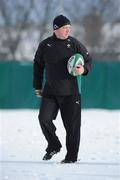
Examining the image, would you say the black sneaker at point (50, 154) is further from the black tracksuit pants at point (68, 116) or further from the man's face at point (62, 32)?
the man's face at point (62, 32)

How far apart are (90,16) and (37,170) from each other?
20.3m

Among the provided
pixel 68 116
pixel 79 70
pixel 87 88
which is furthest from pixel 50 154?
pixel 87 88

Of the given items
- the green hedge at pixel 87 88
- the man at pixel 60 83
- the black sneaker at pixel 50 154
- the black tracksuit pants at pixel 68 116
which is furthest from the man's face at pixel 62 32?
the green hedge at pixel 87 88

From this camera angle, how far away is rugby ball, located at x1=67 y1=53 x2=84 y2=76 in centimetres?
859

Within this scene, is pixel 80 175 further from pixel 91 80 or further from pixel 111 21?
pixel 111 21

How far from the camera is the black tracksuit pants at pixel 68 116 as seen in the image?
8867 millimetres

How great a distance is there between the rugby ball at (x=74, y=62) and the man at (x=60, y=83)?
0.05 metres

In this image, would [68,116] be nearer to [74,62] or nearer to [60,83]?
[60,83]

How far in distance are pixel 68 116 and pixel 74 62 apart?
671 millimetres

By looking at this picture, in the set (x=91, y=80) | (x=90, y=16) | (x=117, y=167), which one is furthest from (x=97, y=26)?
(x=117, y=167)

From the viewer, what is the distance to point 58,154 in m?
9.91

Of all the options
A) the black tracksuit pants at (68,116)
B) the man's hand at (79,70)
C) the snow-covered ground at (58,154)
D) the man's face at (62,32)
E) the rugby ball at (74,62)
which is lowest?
the snow-covered ground at (58,154)

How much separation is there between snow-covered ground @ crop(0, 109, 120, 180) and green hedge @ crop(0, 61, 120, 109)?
2.16m

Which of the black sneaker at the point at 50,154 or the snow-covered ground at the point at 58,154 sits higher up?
the black sneaker at the point at 50,154
